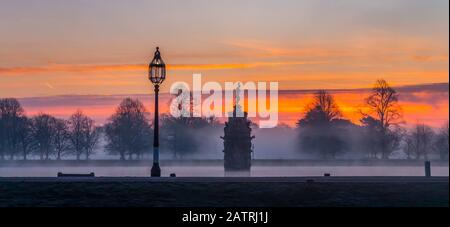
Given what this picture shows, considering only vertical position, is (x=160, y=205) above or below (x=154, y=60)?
below

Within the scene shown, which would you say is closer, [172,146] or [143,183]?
[143,183]

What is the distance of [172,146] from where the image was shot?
105 metres

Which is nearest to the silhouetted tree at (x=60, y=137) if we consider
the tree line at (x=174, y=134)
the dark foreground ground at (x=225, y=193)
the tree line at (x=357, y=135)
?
the tree line at (x=174, y=134)

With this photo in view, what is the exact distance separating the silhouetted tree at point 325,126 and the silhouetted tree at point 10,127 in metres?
42.1

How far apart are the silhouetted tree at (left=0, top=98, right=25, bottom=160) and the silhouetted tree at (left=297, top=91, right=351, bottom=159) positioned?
42.1 m

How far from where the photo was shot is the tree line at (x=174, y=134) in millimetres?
101606

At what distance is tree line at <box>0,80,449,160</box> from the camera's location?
102 meters

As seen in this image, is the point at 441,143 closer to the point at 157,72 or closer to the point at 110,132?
the point at 110,132

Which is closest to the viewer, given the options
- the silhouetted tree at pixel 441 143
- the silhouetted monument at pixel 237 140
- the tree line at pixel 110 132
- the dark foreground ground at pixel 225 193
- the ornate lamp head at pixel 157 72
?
the dark foreground ground at pixel 225 193

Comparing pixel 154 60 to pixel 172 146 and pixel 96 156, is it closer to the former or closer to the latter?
pixel 172 146

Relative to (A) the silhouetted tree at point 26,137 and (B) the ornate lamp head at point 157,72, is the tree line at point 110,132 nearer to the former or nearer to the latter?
(A) the silhouetted tree at point 26,137
